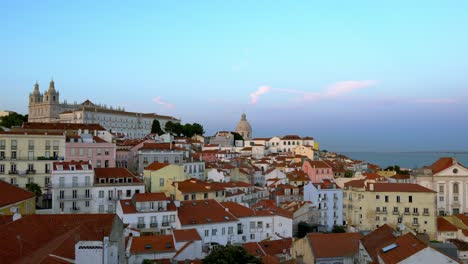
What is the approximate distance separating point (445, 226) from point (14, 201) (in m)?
37.9

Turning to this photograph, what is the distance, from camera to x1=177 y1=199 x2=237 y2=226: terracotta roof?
35312 mm

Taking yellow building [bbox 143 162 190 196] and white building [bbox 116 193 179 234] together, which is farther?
yellow building [bbox 143 162 190 196]

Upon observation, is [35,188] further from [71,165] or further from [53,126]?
[53,126]

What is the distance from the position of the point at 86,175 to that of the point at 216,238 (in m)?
13.1

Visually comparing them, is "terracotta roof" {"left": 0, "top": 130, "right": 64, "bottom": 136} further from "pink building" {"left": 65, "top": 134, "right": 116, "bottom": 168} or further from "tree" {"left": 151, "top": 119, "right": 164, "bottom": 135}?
"tree" {"left": 151, "top": 119, "right": 164, "bottom": 135}

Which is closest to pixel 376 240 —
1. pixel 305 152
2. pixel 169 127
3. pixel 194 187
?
pixel 194 187

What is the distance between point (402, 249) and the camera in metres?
20.6

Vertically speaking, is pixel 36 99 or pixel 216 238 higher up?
pixel 36 99

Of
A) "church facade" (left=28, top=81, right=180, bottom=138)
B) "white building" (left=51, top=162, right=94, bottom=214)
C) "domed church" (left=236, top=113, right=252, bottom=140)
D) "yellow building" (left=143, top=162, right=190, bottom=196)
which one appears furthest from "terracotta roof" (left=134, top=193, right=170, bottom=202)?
"domed church" (left=236, top=113, right=252, bottom=140)

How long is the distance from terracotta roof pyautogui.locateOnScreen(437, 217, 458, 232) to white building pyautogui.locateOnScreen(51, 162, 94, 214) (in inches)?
1282

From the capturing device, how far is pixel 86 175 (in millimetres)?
40156

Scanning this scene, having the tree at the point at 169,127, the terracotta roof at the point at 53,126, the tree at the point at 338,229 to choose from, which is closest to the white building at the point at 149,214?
the tree at the point at 338,229

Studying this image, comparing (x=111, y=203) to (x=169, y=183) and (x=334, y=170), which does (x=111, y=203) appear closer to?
(x=169, y=183)

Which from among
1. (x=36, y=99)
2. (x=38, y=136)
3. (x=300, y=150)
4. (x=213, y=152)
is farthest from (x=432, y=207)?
(x=36, y=99)
